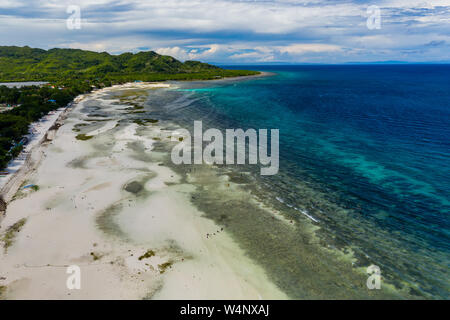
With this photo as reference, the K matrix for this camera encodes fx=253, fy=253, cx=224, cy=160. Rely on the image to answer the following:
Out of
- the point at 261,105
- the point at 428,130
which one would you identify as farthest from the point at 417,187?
the point at 261,105

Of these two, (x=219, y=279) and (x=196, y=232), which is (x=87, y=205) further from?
(x=219, y=279)

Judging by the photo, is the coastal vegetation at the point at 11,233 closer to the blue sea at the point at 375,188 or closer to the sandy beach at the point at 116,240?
the sandy beach at the point at 116,240

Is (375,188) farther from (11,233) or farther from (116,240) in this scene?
(11,233)

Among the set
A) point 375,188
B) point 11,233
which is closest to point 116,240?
point 11,233

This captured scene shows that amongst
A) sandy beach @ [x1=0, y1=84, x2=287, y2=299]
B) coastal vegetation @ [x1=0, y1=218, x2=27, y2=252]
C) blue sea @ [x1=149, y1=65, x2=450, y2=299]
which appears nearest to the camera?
sandy beach @ [x1=0, y1=84, x2=287, y2=299]

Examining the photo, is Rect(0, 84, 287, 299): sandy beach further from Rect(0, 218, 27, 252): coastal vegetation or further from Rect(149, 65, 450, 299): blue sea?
Rect(149, 65, 450, 299): blue sea

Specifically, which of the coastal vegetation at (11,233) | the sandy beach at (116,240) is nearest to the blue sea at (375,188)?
the sandy beach at (116,240)

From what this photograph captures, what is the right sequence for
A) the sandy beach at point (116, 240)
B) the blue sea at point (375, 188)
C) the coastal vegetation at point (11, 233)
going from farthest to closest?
the coastal vegetation at point (11, 233) < the blue sea at point (375, 188) < the sandy beach at point (116, 240)

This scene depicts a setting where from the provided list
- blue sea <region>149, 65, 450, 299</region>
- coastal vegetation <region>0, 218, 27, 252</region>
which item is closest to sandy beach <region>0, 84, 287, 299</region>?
coastal vegetation <region>0, 218, 27, 252</region>
